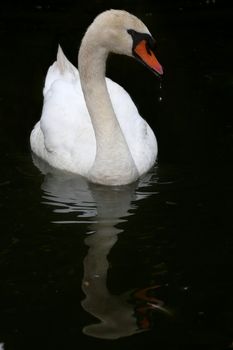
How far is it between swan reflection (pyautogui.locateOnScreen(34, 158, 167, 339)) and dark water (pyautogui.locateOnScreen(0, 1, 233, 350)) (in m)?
0.01

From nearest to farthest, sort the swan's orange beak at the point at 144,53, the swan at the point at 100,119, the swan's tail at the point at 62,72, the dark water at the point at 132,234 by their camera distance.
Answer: the dark water at the point at 132,234, the swan's orange beak at the point at 144,53, the swan at the point at 100,119, the swan's tail at the point at 62,72

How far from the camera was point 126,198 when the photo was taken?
334 inches

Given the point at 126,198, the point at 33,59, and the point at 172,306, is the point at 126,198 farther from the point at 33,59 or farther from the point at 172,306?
the point at 33,59

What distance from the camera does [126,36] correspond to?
8.26 m

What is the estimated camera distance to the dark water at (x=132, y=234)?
6.05 m

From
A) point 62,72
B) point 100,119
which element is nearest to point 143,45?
point 100,119

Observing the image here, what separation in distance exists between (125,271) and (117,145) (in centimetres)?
223

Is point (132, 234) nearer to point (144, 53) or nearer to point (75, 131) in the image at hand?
point (144, 53)

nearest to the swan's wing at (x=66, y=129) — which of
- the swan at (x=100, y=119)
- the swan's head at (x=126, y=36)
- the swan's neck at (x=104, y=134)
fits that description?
the swan at (x=100, y=119)

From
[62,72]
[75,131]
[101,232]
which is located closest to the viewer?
[101,232]

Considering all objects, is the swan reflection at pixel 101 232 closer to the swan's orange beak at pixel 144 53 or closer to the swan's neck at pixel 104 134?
the swan's neck at pixel 104 134

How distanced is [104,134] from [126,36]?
1061 mm

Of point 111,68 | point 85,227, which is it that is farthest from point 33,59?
point 85,227

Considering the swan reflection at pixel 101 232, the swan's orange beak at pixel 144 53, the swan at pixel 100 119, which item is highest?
the swan's orange beak at pixel 144 53
